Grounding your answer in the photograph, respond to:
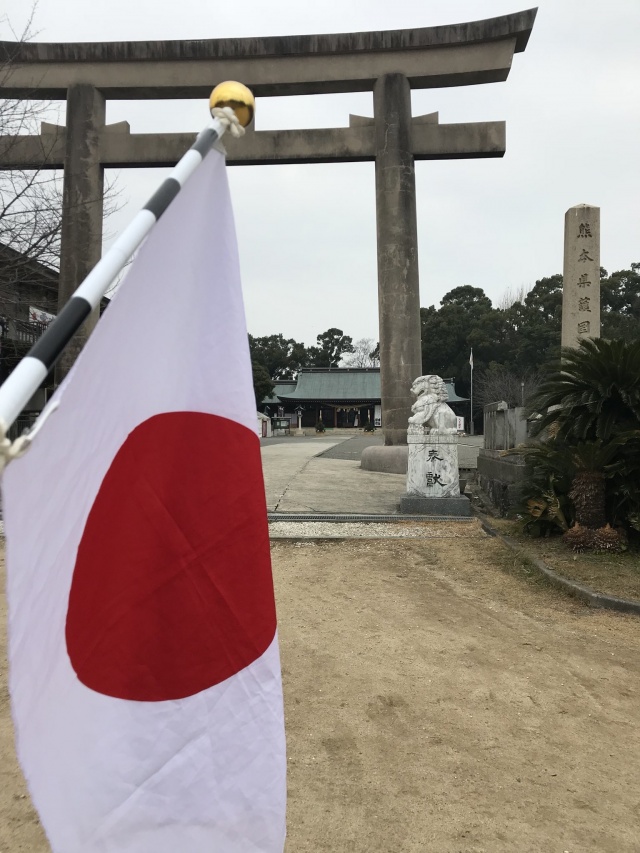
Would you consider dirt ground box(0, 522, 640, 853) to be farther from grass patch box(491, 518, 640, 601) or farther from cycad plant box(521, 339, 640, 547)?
cycad plant box(521, 339, 640, 547)

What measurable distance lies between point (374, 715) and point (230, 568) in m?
1.96

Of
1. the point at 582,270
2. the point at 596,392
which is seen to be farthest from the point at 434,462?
the point at 582,270

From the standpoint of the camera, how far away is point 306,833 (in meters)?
2.06

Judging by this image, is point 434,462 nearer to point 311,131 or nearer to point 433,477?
point 433,477

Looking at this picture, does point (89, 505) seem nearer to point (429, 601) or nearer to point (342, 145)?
point (429, 601)

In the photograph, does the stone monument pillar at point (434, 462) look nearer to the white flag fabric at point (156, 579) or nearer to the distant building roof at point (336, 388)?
the white flag fabric at point (156, 579)

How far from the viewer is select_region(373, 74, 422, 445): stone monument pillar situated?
13.5 m

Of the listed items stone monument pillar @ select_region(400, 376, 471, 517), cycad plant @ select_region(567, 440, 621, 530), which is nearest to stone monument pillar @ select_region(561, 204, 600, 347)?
stone monument pillar @ select_region(400, 376, 471, 517)

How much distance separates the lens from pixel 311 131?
13734 millimetres

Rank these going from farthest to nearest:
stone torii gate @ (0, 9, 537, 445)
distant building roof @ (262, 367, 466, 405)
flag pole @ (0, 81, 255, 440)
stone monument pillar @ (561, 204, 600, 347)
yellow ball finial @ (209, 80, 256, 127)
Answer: distant building roof @ (262, 367, 466, 405) → stone torii gate @ (0, 9, 537, 445) → stone monument pillar @ (561, 204, 600, 347) → yellow ball finial @ (209, 80, 256, 127) → flag pole @ (0, 81, 255, 440)

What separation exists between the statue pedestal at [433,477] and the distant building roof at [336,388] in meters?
32.2

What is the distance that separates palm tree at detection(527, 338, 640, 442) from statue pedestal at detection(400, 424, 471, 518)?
6.84ft

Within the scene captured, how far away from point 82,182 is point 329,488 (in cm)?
930

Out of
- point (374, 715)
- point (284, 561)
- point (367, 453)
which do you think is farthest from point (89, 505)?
point (367, 453)
